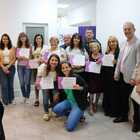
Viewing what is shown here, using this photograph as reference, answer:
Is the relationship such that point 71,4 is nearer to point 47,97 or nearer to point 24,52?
point 24,52

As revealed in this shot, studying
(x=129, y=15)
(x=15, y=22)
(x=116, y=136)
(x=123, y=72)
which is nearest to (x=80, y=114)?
(x=116, y=136)

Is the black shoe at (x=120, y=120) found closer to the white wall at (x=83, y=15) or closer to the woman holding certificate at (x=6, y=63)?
the woman holding certificate at (x=6, y=63)

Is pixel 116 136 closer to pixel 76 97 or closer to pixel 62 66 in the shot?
pixel 76 97

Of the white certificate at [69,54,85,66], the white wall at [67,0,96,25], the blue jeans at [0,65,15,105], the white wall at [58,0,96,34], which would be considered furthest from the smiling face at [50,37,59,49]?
the white wall at [67,0,96,25]

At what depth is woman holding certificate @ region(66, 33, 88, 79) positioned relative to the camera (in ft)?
14.2

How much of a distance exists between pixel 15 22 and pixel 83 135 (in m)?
3.39

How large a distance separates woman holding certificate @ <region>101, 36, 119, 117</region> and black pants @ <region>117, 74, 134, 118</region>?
0.10m

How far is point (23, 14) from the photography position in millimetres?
6043

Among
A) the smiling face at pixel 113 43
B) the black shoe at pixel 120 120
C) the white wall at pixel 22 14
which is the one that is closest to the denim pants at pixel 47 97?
the black shoe at pixel 120 120

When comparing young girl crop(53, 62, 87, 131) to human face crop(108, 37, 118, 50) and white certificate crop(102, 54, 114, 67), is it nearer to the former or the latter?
white certificate crop(102, 54, 114, 67)

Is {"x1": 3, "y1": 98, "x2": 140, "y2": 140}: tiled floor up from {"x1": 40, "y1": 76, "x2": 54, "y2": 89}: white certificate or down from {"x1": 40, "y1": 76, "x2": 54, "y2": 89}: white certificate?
down

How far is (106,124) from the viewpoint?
3943 mm

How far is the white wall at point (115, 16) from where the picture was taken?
408cm

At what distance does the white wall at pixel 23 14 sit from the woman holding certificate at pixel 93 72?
209 cm
